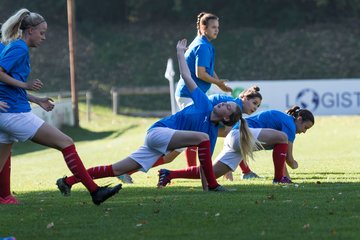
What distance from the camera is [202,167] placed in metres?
10.7

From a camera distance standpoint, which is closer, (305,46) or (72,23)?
(72,23)

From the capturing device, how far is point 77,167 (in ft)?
31.3

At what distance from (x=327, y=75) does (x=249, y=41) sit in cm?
583

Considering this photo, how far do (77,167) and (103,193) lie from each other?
1.21 feet

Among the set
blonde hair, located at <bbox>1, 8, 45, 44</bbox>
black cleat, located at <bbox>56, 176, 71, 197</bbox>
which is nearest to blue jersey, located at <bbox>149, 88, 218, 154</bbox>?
black cleat, located at <bbox>56, 176, 71, 197</bbox>

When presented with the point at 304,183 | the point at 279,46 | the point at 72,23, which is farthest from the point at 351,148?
the point at 279,46

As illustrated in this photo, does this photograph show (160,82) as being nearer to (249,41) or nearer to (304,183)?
(249,41)

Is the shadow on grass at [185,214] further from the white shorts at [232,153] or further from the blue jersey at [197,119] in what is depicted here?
the white shorts at [232,153]

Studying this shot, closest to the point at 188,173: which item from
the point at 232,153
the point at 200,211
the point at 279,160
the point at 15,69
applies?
the point at 232,153

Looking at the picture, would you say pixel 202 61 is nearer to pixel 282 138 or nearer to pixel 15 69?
pixel 282 138

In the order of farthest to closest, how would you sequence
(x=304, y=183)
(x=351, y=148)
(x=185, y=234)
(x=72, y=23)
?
(x=72, y=23), (x=351, y=148), (x=304, y=183), (x=185, y=234)

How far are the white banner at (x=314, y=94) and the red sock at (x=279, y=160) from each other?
2321 centimetres

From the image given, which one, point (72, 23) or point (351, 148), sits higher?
point (72, 23)

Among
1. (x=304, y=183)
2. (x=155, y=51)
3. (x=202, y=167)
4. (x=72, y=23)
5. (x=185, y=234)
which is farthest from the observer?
(x=155, y=51)
